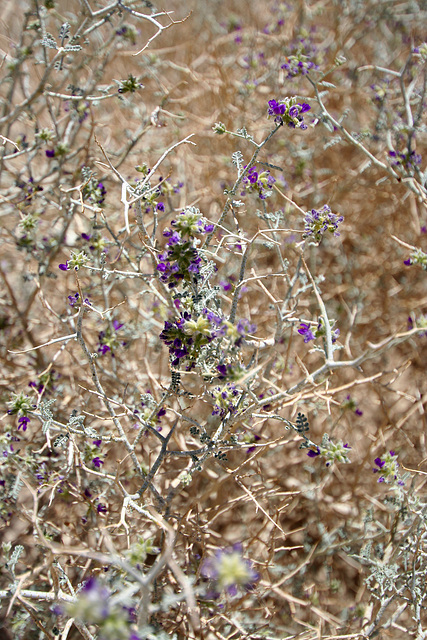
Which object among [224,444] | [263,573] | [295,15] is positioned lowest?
[263,573]

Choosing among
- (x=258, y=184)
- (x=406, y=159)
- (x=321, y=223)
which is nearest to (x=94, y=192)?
(x=258, y=184)

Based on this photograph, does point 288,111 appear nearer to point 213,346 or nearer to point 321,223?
point 321,223

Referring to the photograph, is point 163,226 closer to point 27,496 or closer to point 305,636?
point 27,496

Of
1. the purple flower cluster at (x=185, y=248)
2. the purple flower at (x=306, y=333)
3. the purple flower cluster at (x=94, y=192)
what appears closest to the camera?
the purple flower cluster at (x=185, y=248)

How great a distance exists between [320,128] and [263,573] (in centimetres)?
284

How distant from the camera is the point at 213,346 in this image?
1577 millimetres

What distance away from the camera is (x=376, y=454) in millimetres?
2750

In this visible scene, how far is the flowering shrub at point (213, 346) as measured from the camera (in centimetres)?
161

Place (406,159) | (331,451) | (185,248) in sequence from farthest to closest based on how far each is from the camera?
(406,159) < (331,451) < (185,248)

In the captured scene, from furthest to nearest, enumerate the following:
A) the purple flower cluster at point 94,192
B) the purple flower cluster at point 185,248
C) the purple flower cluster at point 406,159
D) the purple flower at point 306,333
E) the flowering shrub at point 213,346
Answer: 1. the purple flower cluster at point 406,159
2. the purple flower cluster at point 94,192
3. the purple flower at point 306,333
4. the flowering shrub at point 213,346
5. the purple flower cluster at point 185,248

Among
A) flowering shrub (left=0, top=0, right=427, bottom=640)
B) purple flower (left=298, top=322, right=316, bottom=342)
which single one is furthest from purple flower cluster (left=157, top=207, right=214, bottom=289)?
purple flower (left=298, top=322, right=316, bottom=342)

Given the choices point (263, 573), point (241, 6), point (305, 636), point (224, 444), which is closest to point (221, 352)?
point (224, 444)

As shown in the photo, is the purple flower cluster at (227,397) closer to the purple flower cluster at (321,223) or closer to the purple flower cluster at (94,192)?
the purple flower cluster at (321,223)

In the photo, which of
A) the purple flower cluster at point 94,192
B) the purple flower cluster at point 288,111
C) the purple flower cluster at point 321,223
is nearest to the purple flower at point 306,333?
the purple flower cluster at point 321,223
